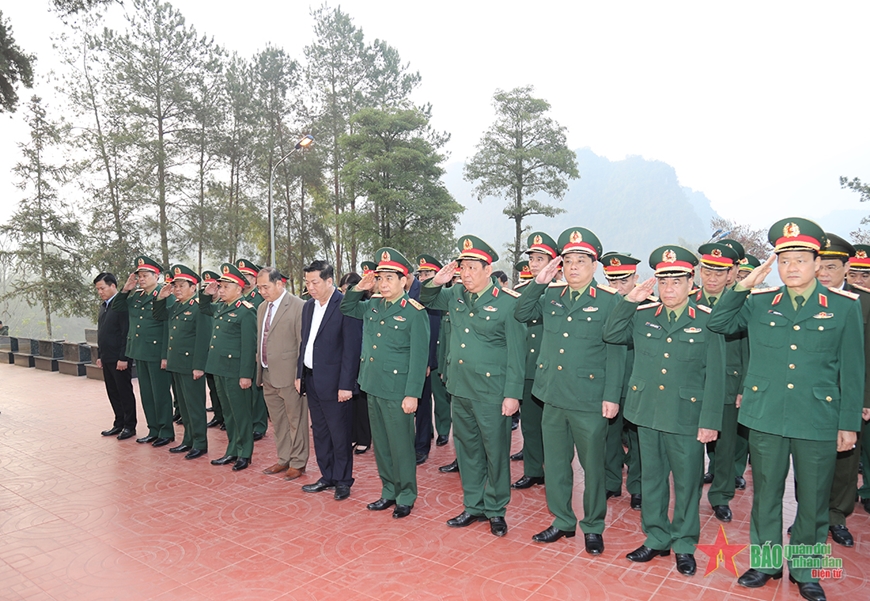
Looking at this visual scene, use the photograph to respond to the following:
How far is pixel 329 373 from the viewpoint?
4574mm

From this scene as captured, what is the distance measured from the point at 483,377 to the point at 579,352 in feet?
2.19

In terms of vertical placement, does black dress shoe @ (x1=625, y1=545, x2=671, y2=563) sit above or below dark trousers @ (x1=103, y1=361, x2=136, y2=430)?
below

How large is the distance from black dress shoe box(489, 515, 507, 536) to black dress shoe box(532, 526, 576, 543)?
0.69 ft

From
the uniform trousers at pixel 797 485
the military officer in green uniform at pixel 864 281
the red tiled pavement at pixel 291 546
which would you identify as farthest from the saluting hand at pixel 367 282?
the military officer in green uniform at pixel 864 281

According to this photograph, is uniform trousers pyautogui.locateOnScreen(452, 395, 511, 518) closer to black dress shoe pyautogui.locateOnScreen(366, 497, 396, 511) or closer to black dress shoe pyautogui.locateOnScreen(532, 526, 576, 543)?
black dress shoe pyautogui.locateOnScreen(532, 526, 576, 543)

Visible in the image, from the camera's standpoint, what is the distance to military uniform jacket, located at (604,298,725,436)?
3.19 meters

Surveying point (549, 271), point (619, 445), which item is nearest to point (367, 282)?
point (549, 271)

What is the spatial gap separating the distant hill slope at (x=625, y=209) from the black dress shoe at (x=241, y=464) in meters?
78.6

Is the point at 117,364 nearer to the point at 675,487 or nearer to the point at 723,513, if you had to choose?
the point at 675,487

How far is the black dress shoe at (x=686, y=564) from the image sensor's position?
125 inches

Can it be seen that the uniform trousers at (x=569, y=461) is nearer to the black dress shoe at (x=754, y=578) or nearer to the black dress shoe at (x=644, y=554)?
the black dress shoe at (x=644, y=554)

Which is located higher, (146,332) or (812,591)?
(146,332)

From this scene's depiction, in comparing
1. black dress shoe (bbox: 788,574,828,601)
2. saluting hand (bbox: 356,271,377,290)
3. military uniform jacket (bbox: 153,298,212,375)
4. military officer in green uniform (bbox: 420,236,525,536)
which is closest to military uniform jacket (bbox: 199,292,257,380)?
military uniform jacket (bbox: 153,298,212,375)

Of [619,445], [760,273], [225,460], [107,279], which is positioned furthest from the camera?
[107,279]
